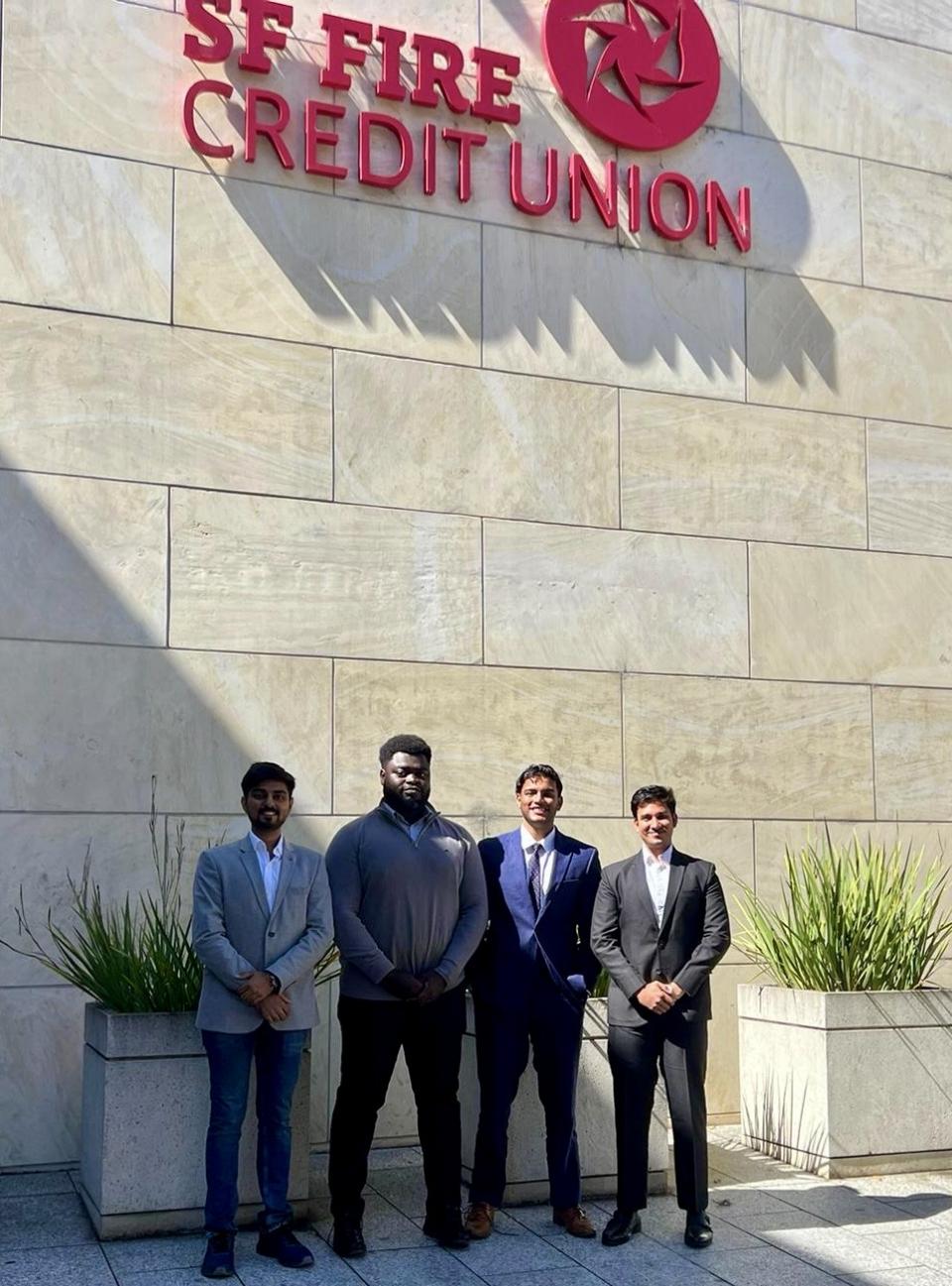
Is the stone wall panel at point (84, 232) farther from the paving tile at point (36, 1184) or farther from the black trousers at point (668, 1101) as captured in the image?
the black trousers at point (668, 1101)

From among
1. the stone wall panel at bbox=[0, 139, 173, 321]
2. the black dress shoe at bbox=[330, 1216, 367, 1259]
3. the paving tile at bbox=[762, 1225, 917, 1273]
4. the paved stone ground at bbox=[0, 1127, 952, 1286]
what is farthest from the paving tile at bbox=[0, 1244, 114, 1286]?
the stone wall panel at bbox=[0, 139, 173, 321]

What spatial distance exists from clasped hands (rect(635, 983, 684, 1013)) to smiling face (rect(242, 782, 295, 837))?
172 cm

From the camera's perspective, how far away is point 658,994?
21.7 feet

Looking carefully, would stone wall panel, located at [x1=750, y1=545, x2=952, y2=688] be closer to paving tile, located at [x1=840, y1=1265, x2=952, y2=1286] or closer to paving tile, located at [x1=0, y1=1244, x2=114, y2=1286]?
paving tile, located at [x1=840, y1=1265, x2=952, y2=1286]

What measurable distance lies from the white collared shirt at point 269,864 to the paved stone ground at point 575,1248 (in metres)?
1.46

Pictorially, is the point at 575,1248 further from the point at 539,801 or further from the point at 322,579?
the point at 322,579

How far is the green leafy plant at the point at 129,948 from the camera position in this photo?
6.84 meters

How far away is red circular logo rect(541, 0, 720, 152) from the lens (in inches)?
383

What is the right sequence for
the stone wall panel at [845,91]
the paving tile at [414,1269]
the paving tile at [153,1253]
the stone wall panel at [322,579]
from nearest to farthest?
1. the paving tile at [414,1269]
2. the paving tile at [153,1253]
3. the stone wall panel at [322,579]
4. the stone wall panel at [845,91]

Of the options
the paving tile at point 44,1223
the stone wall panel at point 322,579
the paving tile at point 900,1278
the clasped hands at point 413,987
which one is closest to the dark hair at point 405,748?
the clasped hands at point 413,987

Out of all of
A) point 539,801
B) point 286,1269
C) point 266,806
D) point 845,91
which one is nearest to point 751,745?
point 539,801

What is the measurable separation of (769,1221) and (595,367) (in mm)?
5033

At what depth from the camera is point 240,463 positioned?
8.60 meters

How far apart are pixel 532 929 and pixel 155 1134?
5.95 ft
